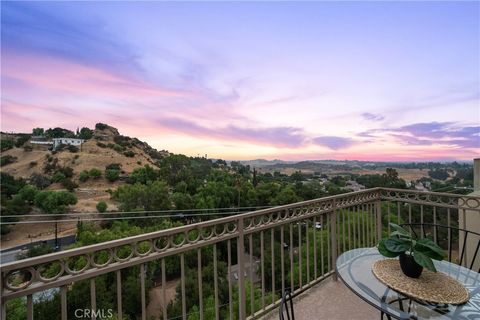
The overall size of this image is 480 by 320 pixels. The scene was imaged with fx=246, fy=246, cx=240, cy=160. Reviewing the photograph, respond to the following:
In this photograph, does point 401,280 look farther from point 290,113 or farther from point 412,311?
point 290,113

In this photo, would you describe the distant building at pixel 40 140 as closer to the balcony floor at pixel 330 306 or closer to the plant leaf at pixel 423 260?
the balcony floor at pixel 330 306

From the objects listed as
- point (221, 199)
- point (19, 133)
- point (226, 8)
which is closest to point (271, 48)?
point (226, 8)

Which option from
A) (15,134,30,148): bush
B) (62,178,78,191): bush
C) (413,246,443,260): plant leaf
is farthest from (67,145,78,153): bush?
(413,246,443,260): plant leaf

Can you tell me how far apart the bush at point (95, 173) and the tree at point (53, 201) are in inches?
377

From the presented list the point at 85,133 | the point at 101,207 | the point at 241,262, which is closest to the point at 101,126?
the point at 85,133

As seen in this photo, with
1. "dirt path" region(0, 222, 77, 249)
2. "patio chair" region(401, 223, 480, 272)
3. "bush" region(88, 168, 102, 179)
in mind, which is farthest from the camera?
"bush" region(88, 168, 102, 179)

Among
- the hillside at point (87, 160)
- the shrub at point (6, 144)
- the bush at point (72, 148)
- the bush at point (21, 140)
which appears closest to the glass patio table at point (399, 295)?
the hillside at point (87, 160)

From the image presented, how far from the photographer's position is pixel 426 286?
1.40m

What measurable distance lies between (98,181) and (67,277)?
49.9 metres

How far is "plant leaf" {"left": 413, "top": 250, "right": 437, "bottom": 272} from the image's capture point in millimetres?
1303

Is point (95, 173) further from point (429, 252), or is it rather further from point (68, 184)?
point (429, 252)

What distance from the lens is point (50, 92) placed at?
19.3 metres

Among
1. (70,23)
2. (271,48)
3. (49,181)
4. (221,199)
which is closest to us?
(271,48)

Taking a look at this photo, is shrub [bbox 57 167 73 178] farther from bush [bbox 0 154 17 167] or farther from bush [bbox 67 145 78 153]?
bush [bbox 0 154 17 167]
